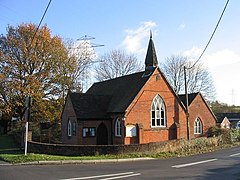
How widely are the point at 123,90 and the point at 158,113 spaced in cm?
505

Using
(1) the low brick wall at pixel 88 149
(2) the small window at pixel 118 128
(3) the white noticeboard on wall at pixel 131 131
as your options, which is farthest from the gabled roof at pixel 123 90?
(1) the low brick wall at pixel 88 149

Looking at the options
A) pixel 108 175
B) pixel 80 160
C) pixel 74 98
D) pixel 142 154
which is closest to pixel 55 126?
pixel 74 98

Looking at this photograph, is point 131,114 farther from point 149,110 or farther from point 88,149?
point 88,149

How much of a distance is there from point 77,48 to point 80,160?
3555cm

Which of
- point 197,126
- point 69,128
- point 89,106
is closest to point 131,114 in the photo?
point 89,106

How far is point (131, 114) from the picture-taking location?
31.7 metres

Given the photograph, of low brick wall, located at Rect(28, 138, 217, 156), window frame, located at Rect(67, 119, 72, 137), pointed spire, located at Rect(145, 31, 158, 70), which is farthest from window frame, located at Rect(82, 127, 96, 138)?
pointed spire, located at Rect(145, 31, 158, 70)

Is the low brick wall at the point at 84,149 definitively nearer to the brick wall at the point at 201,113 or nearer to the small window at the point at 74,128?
the small window at the point at 74,128

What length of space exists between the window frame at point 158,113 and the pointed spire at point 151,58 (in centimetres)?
374

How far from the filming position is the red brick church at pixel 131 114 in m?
31.9

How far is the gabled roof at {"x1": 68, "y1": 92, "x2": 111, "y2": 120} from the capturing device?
33.0m

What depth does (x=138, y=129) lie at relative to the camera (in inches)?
1245

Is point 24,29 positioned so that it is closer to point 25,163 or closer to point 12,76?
point 12,76

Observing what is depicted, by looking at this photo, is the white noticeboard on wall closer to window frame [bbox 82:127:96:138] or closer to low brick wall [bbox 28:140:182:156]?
window frame [bbox 82:127:96:138]
